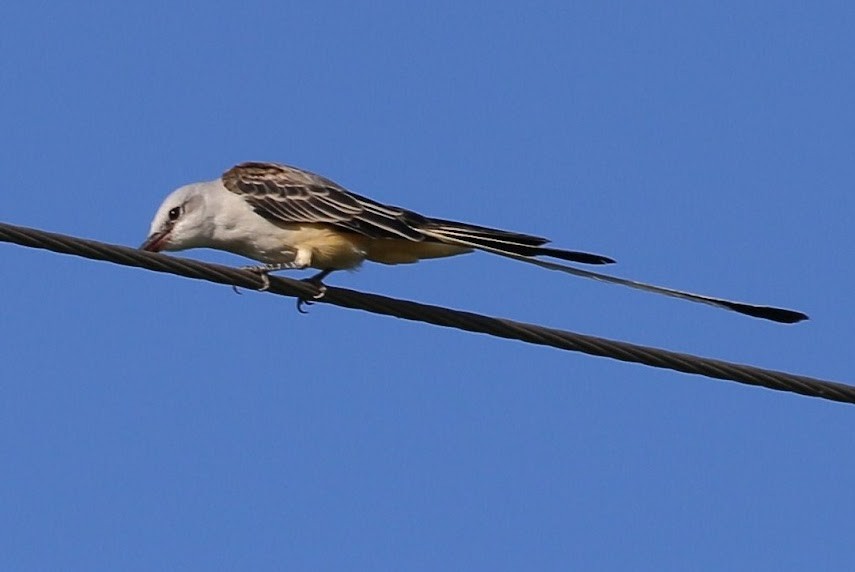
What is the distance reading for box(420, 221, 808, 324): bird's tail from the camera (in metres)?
6.20

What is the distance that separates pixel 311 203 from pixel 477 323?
1.66m

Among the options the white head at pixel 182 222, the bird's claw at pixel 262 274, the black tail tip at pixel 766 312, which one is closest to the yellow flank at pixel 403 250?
the bird's claw at pixel 262 274

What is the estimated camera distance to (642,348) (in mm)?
5973

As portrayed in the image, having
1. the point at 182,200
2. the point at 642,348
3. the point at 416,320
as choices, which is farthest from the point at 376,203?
the point at 642,348

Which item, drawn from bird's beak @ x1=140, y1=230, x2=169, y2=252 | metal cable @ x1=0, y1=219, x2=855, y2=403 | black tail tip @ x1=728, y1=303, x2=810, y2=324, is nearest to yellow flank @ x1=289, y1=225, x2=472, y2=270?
bird's beak @ x1=140, y1=230, x2=169, y2=252

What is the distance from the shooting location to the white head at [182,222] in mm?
7770

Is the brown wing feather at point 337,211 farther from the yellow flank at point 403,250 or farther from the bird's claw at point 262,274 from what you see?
the bird's claw at point 262,274

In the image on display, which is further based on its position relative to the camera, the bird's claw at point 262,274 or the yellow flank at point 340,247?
the yellow flank at point 340,247

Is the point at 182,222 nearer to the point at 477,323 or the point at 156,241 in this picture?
the point at 156,241

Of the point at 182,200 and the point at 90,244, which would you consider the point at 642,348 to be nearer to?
the point at 90,244

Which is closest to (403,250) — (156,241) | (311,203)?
(311,203)

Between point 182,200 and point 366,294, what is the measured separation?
6.02ft

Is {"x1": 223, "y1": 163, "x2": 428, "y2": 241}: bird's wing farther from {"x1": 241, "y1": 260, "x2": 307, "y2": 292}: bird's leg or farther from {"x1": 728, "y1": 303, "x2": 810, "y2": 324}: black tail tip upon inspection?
{"x1": 728, "y1": 303, "x2": 810, "y2": 324}: black tail tip

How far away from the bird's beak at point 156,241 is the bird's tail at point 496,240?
1.34 meters
